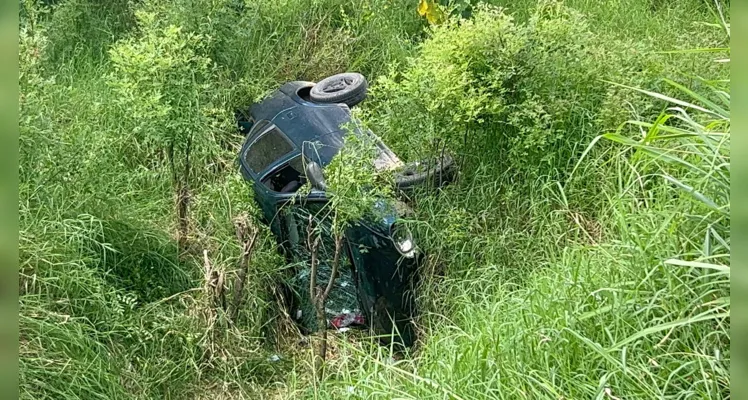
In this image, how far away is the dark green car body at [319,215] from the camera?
12.5ft

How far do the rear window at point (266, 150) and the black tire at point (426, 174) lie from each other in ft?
2.43

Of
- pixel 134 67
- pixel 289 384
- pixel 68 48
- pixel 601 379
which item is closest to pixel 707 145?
pixel 601 379

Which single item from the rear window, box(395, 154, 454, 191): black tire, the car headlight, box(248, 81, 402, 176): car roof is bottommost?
the car headlight

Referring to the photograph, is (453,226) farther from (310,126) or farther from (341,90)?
(341,90)

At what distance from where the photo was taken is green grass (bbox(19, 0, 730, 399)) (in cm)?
241

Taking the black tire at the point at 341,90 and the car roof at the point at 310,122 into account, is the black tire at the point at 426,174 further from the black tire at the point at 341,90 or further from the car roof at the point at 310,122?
A: the black tire at the point at 341,90

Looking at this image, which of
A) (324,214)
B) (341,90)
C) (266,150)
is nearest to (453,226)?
(324,214)

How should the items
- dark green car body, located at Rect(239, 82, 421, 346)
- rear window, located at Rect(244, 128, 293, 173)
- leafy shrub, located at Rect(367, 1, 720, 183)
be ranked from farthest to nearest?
rear window, located at Rect(244, 128, 293, 173) → leafy shrub, located at Rect(367, 1, 720, 183) → dark green car body, located at Rect(239, 82, 421, 346)

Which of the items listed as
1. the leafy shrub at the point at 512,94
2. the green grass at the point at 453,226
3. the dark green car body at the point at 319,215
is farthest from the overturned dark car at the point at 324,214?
the leafy shrub at the point at 512,94

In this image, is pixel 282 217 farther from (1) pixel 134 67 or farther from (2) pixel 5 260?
(2) pixel 5 260

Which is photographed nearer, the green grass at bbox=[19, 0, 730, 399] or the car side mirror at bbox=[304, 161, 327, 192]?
the green grass at bbox=[19, 0, 730, 399]

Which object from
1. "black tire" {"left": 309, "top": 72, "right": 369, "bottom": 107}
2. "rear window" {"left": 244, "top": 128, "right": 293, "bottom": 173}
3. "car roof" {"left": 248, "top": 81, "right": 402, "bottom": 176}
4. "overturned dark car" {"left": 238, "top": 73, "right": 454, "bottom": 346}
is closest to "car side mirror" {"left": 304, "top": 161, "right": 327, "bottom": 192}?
"overturned dark car" {"left": 238, "top": 73, "right": 454, "bottom": 346}

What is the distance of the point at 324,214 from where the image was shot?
397cm

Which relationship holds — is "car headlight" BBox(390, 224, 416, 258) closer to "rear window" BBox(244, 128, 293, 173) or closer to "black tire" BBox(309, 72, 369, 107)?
"rear window" BBox(244, 128, 293, 173)
